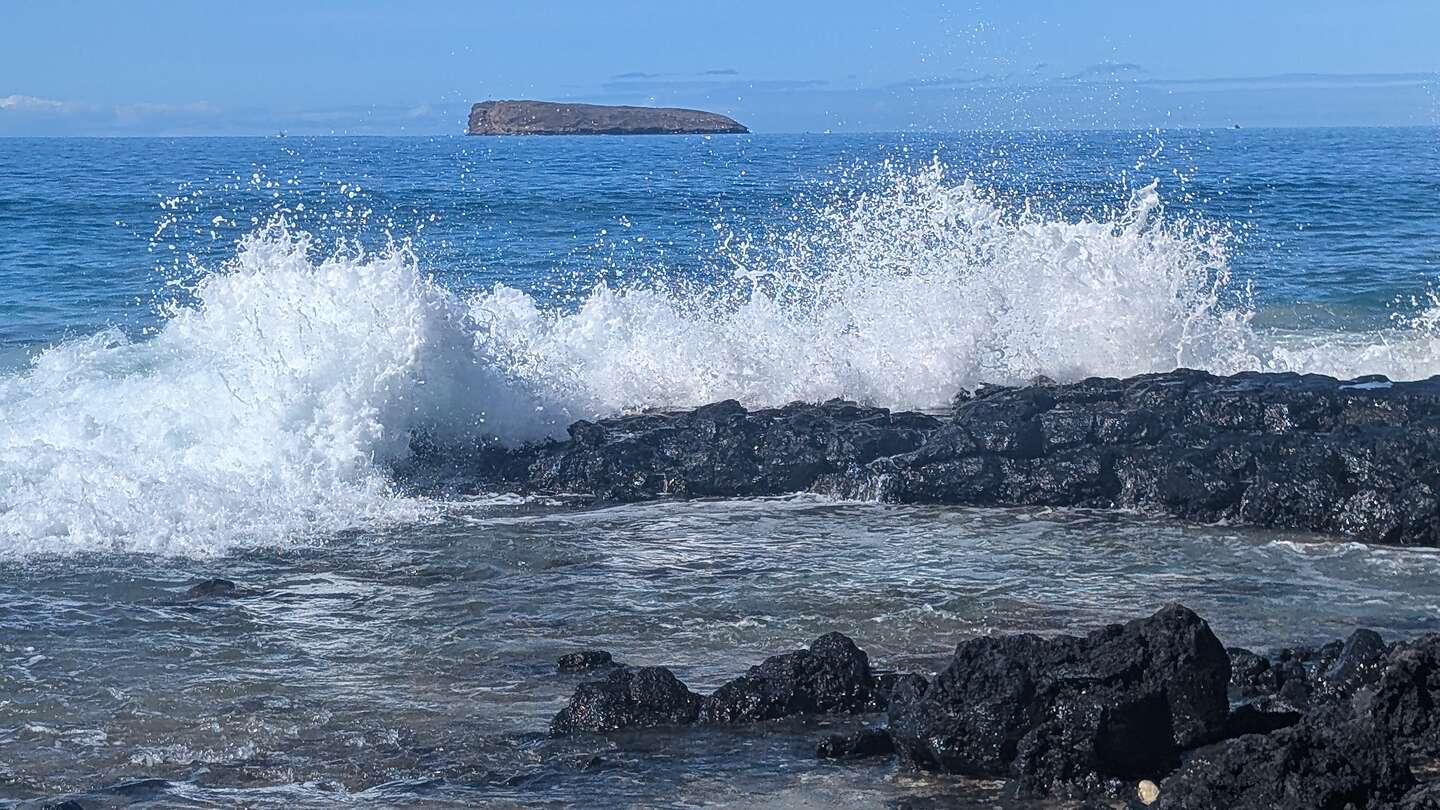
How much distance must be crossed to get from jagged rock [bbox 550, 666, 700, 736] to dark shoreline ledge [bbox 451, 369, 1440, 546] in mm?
3636

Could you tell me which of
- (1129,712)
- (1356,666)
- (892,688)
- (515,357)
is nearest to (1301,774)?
(1129,712)

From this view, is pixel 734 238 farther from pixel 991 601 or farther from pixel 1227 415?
pixel 991 601

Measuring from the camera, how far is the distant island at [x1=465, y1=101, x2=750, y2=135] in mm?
103812

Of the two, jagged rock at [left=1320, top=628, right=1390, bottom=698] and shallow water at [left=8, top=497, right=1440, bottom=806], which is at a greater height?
jagged rock at [left=1320, top=628, right=1390, bottom=698]

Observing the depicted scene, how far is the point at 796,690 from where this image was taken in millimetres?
5508

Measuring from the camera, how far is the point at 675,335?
12.1 m

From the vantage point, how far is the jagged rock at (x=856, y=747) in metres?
5.13

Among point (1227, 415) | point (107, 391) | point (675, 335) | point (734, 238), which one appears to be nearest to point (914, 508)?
point (1227, 415)

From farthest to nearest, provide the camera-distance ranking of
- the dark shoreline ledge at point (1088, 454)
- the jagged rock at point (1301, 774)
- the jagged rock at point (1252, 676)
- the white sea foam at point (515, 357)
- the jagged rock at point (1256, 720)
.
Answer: the white sea foam at point (515, 357) < the dark shoreline ledge at point (1088, 454) < the jagged rock at point (1252, 676) < the jagged rock at point (1256, 720) < the jagged rock at point (1301, 774)

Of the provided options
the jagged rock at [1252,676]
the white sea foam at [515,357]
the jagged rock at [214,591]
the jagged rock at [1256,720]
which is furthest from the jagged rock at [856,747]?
the white sea foam at [515,357]

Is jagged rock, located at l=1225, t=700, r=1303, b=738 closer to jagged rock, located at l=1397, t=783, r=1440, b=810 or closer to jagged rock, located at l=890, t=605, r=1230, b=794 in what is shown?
jagged rock, located at l=890, t=605, r=1230, b=794

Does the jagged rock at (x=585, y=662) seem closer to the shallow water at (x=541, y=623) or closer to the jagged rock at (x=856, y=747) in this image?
the shallow water at (x=541, y=623)

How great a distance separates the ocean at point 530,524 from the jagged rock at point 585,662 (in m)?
0.14

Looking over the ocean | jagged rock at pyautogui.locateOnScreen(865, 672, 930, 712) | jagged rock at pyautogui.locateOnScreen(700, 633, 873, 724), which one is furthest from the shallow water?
jagged rock at pyautogui.locateOnScreen(865, 672, 930, 712)
